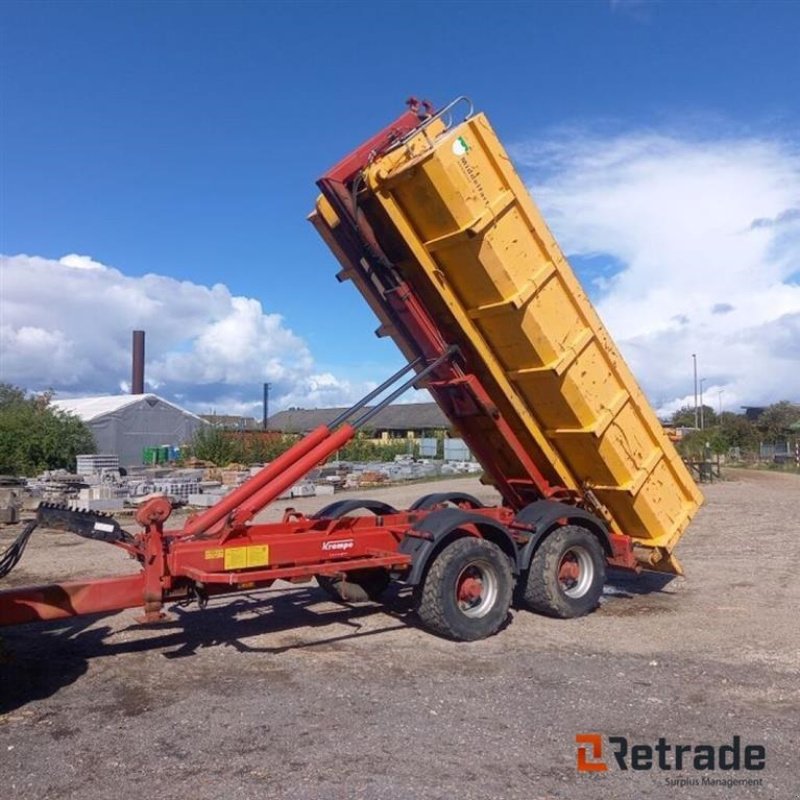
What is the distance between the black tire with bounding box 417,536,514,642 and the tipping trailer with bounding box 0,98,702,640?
0.01 metres

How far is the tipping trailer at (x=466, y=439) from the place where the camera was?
7395 mm

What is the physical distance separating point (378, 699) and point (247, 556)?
1.74 meters

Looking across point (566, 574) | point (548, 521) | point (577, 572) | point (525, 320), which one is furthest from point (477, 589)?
point (525, 320)

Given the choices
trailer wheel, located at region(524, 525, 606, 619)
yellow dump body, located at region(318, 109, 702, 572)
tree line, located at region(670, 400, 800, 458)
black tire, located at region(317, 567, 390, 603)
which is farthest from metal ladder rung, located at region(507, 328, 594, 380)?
tree line, located at region(670, 400, 800, 458)

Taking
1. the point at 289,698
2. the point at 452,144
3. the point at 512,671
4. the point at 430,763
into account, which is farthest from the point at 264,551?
the point at 452,144

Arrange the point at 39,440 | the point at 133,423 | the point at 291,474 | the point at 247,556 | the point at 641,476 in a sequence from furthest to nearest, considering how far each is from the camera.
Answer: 1. the point at 133,423
2. the point at 39,440
3. the point at 641,476
4. the point at 291,474
5. the point at 247,556

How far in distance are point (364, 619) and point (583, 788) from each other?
431 cm

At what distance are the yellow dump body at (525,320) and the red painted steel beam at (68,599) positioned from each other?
380cm

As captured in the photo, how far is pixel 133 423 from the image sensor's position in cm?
4538

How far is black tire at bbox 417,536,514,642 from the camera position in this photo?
25.6 ft

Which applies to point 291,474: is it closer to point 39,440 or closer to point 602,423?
point 602,423

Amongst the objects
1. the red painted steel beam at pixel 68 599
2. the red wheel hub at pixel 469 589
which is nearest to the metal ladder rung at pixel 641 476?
the red wheel hub at pixel 469 589

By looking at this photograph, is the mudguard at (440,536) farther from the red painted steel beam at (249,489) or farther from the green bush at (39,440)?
the green bush at (39,440)

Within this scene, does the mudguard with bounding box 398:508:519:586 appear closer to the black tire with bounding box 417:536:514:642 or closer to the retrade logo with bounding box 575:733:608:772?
the black tire with bounding box 417:536:514:642
